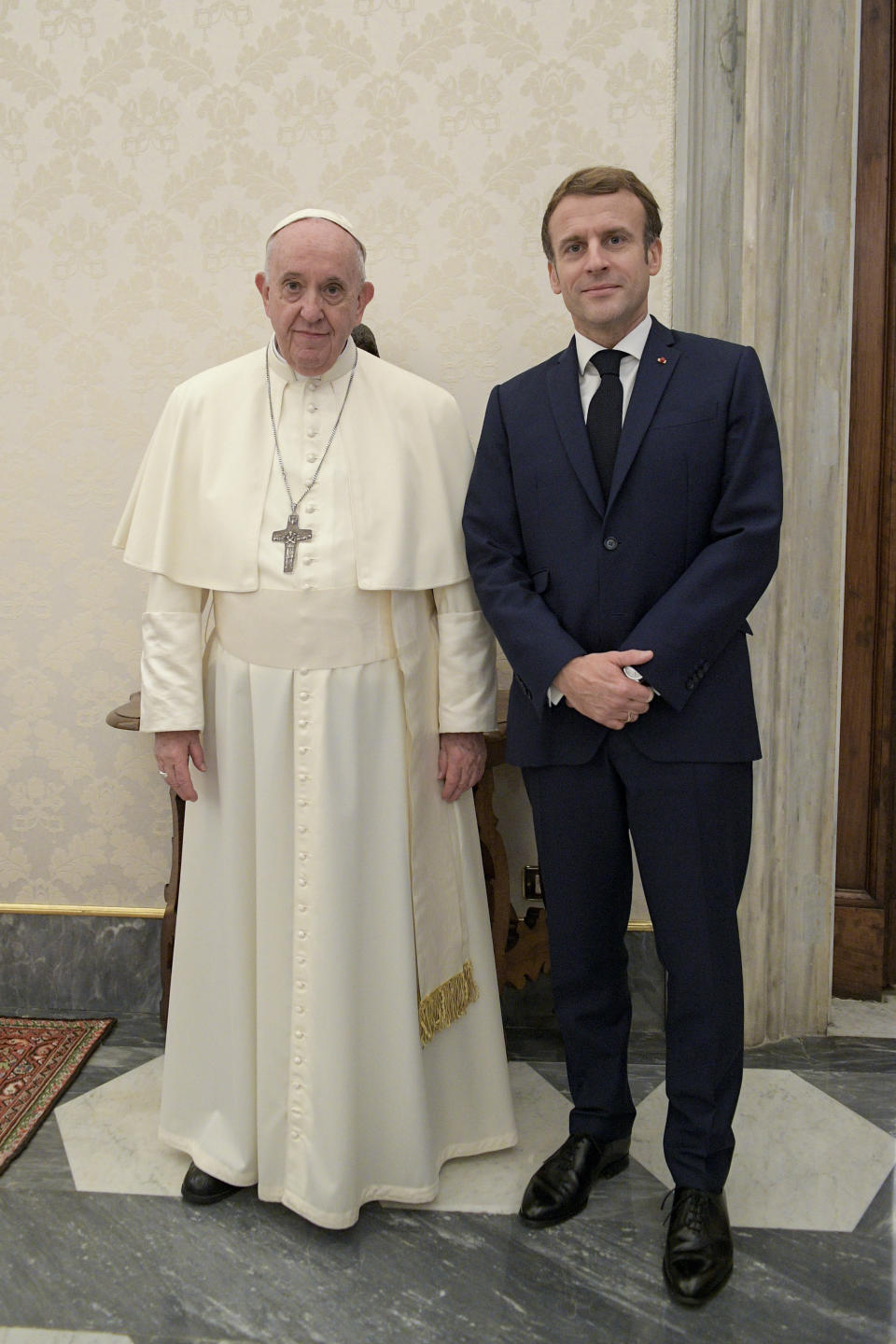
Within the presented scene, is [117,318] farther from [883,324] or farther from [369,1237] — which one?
[369,1237]

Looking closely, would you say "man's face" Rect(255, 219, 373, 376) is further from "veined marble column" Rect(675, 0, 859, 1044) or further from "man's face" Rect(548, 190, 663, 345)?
"veined marble column" Rect(675, 0, 859, 1044)

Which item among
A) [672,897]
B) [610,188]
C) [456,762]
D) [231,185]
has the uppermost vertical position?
[231,185]

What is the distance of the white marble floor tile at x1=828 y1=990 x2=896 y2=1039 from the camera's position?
128 inches

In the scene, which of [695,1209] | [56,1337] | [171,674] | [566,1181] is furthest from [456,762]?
[56,1337]

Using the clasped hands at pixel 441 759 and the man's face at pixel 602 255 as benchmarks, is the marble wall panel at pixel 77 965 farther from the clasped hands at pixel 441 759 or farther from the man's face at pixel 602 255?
the man's face at pixel 602 255

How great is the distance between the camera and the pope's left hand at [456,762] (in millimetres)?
2512

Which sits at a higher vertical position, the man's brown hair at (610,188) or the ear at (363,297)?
the man's brown hair at (610,188)

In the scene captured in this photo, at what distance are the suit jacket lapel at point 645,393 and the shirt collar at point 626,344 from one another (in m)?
0.01

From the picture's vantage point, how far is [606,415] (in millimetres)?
2203

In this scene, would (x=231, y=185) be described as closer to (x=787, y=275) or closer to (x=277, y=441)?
(x=277, y=441)

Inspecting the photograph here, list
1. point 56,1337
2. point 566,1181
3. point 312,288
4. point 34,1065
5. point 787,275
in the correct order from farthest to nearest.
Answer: point 34,1065 → point 787,275 → point 566,1181 → point 312,288 → point 56,1337

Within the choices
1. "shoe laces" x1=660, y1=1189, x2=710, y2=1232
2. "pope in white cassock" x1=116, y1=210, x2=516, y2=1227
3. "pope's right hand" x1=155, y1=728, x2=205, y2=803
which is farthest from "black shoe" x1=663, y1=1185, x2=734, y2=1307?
"pope's right hand" x1=155, y1=728, x2=205, y2=803

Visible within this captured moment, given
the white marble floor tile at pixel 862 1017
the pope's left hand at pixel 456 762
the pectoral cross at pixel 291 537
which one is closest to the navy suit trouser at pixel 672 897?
the pope's left hand at pixel 456 762

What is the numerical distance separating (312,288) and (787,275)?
1371 mm
